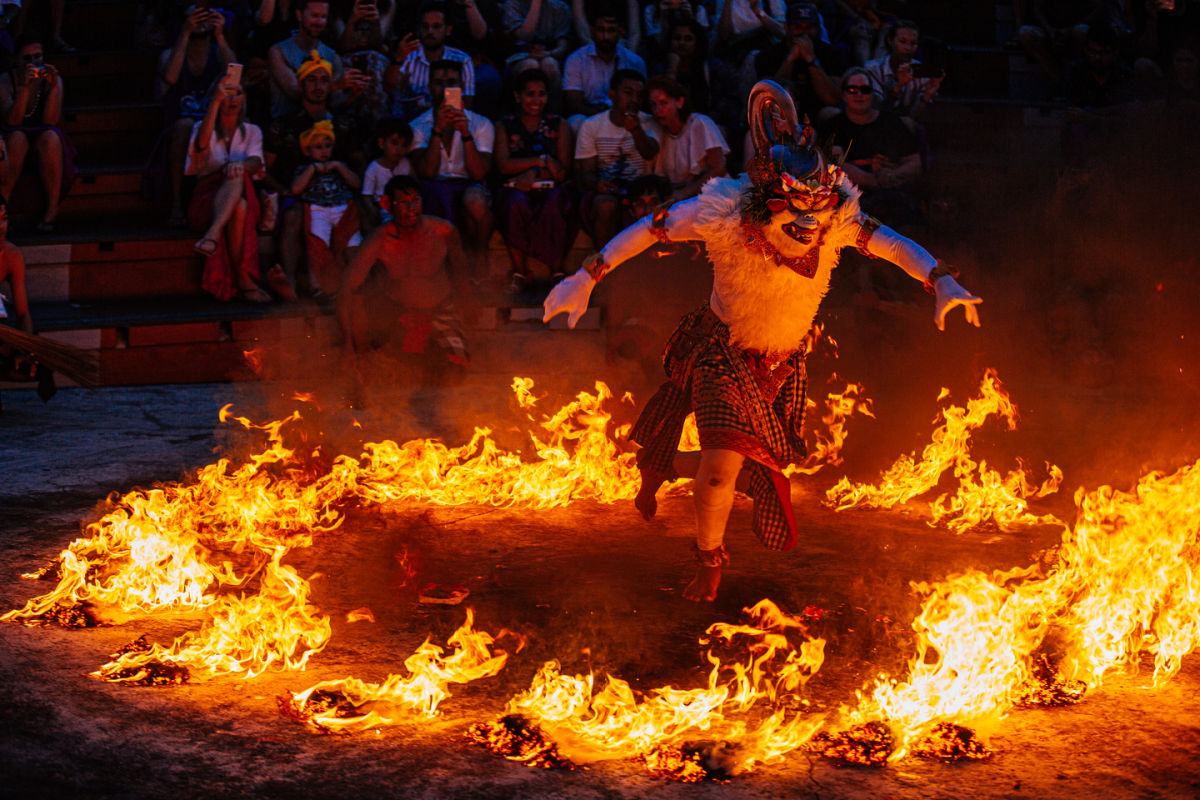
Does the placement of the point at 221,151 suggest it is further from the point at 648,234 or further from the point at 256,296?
the point at 648,234

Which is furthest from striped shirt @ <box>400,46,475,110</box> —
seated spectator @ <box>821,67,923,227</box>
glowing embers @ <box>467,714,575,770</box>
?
glowing embers @ <box>467,714,575,770</box>

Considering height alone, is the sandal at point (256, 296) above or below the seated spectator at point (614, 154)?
below

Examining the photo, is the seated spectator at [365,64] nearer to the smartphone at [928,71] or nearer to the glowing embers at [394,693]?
the smartphone at [928,71]

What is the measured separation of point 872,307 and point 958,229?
5.64ft

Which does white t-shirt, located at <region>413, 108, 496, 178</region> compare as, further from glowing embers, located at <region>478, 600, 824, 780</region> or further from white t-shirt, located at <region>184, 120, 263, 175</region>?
glowing embers, located at <region>478, 600, 824, 780</region>

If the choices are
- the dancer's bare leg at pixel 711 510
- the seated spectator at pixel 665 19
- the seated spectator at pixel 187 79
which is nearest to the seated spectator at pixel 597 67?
the seated spectator at pixel 665 19

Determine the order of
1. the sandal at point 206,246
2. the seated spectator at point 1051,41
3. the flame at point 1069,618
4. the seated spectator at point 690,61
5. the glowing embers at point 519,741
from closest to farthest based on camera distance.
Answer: the glowing embers at point 519,741
the flame at point 1069,618
the sandal at point 206,246
the seated spectator at point 690,61
the seated spectator at point 1051,41

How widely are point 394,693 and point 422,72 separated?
705 cm

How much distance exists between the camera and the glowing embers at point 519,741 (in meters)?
3.31

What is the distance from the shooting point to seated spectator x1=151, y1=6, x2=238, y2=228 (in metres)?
9.36

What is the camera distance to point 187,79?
9.73 metres

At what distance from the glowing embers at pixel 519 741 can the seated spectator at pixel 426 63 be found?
6996 mm

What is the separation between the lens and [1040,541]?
17.6ft

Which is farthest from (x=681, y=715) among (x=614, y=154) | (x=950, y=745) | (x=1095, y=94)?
(x=1095, y=94)
